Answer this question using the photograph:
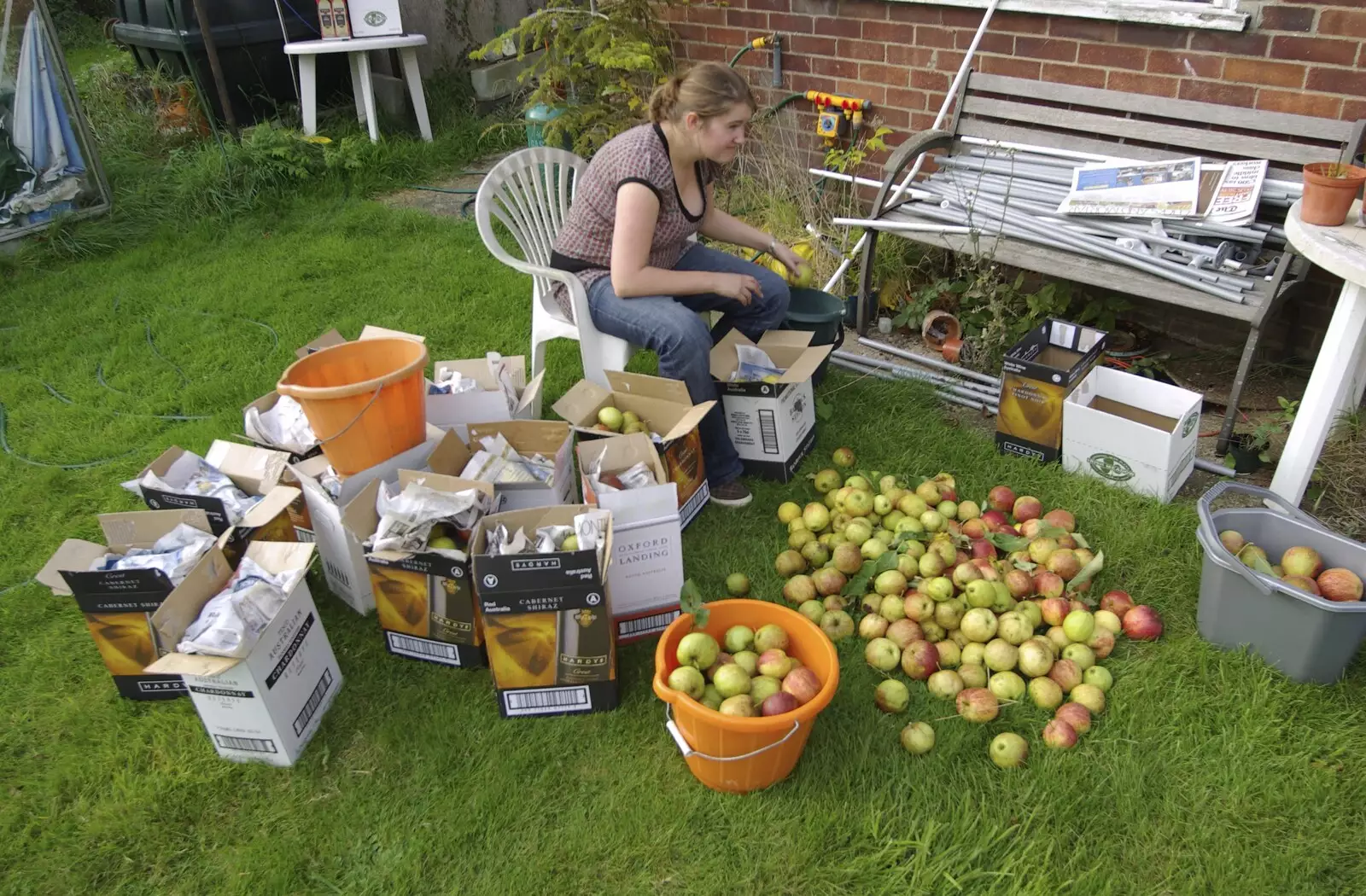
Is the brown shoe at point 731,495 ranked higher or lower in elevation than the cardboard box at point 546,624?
lower

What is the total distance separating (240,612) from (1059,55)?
418 centimetres

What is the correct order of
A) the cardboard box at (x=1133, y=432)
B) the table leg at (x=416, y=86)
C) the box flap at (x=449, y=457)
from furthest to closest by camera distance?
the table leg at (x=416, y=86)
the cardboard box at (x=1133, y=432)
the box flap at (x=449, y=457)

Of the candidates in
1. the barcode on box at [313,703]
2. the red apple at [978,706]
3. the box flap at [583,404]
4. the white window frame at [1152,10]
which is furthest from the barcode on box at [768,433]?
the white window frame at [1152,10]

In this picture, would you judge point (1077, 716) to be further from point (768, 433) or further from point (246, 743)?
point (246, 743)

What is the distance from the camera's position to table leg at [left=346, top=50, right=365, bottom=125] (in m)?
6.76

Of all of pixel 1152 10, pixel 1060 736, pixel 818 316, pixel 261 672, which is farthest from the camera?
pixel 1152 10

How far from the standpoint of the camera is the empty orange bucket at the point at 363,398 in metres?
Answer: 2.65

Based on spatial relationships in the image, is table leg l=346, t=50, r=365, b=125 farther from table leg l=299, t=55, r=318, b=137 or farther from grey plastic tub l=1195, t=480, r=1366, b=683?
grey plastic tub l=1195, t=480, r=1366, b=683

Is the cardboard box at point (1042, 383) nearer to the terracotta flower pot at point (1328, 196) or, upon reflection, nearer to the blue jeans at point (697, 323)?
the terracotta flower pot at point (1328, 196)

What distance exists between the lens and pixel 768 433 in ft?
10.9

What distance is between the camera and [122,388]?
169 inches

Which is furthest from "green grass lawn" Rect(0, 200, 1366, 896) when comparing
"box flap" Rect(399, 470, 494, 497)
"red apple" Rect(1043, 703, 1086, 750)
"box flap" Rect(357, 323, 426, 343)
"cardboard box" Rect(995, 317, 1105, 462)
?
"box flap" Rect(357, 323, 426, 343)

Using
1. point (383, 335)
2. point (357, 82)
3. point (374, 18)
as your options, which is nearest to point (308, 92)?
point (357, 82)

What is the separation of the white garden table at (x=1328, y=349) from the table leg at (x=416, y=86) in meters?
6.13
